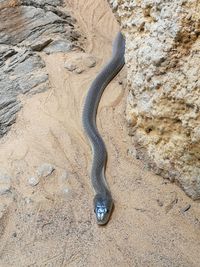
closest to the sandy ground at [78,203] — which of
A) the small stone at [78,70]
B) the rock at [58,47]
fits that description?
the small stone at [78,70]

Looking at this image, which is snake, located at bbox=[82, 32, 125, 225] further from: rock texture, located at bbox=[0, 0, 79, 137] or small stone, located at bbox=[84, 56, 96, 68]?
rock texture, located at bbox=[0, 0, 79, 137]

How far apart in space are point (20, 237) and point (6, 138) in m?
1.18

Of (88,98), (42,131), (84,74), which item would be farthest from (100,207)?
(84,74)

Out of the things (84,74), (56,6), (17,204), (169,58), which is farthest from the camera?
(56,6)

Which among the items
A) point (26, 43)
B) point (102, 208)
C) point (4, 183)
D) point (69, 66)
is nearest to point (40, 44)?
point (26, 43)

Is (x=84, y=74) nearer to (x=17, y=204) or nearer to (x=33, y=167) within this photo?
(x=33, y=167)

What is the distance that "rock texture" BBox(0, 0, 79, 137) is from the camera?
4.38m

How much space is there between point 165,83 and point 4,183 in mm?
1643

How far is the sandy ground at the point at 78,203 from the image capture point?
2.95 m

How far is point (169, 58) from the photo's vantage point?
2.89 meters

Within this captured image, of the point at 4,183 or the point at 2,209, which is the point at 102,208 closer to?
the point at 2,209

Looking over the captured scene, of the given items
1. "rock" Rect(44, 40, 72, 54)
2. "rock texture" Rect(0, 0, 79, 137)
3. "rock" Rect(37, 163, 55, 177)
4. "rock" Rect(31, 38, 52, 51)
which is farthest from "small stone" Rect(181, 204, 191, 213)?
"rock" Rect(31, 38, 52, 51)

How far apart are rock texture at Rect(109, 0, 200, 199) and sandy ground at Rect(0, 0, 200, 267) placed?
230mm

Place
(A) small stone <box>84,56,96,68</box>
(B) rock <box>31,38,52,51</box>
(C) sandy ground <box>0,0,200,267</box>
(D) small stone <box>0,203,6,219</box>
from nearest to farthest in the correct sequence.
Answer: (C) sandy ground <box>0,0,200,267</box>
(D) small stone <box>0,203,6,219</box>
(A) small stone <box>84,56,96,68</box>
(B) rock <box>31,38,52,51</box>
